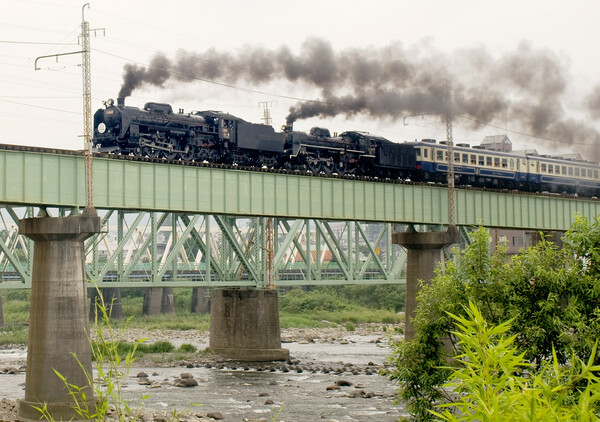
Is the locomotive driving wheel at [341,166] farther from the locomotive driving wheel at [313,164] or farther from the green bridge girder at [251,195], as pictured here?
the green bridge girder at [251,195]

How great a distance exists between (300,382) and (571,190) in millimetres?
31629

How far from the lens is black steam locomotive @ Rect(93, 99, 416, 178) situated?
4353cm

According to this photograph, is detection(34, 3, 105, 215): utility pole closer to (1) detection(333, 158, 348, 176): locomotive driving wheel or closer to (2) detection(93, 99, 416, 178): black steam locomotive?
(2) detection(93, 99, 416, 178): black steam locomotive

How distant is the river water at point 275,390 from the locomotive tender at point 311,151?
11591 millimetres

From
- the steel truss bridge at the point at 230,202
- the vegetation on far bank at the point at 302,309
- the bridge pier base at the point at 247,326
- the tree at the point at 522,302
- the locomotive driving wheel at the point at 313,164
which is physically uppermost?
the locomotive driving wheel at the point at 313,164

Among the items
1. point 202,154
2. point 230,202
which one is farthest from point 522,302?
point 202,154

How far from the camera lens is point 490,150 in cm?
6234

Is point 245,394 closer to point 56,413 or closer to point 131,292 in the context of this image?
point 56,413

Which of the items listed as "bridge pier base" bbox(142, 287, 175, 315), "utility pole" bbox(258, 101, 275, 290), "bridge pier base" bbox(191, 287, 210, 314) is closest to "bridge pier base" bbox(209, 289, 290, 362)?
"utility pole" bbox(258, 101, 275, 290)

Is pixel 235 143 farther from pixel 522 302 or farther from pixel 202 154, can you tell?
pixel 522 302

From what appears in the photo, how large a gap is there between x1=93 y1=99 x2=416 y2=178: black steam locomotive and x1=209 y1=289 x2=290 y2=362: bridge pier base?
9.86 metres

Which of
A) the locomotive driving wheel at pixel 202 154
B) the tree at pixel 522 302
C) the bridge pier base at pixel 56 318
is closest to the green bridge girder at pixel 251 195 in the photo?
the bridge pier base at pixel 56 318

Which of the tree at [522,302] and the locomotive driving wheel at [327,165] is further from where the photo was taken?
the locomotive driving wheel at [327,165]

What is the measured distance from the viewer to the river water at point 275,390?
3656 cm
